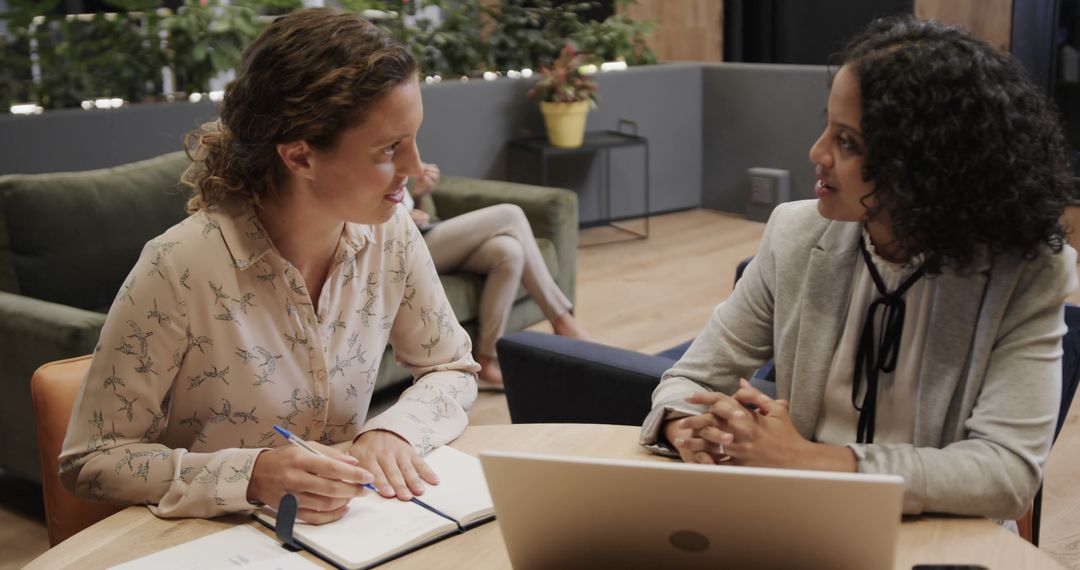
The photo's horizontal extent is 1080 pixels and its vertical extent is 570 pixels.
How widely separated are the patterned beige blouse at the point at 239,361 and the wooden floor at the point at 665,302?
1.44 m

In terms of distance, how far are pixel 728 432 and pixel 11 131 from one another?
3390mm

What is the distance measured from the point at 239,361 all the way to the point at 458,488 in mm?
347

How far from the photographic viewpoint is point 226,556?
126 centimetres

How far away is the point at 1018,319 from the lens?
1416mm

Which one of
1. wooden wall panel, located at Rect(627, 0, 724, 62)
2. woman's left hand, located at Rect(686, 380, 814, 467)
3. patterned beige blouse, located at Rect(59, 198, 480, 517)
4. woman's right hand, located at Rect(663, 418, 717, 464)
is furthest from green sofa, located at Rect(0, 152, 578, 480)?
wooden wall panel, located at Rect(627, 0, 724, 62)

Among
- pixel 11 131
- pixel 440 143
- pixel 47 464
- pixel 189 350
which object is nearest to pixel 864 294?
pixel 189 350

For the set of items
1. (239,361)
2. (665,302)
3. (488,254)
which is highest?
(239,361)

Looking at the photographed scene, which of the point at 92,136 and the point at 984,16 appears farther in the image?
the point at 984,16

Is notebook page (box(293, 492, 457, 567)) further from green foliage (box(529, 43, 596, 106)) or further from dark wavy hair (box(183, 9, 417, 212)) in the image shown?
green foliage (box(529, 43, 596, 106))

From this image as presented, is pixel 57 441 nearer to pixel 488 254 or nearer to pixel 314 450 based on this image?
pixel 314 450

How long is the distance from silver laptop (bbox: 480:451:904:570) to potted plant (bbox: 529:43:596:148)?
15.0ft

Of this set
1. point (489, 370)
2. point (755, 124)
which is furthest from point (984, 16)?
point (489, 370)

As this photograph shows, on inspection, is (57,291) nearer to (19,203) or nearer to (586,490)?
(19,203)

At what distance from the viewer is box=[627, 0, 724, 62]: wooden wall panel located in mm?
7039
